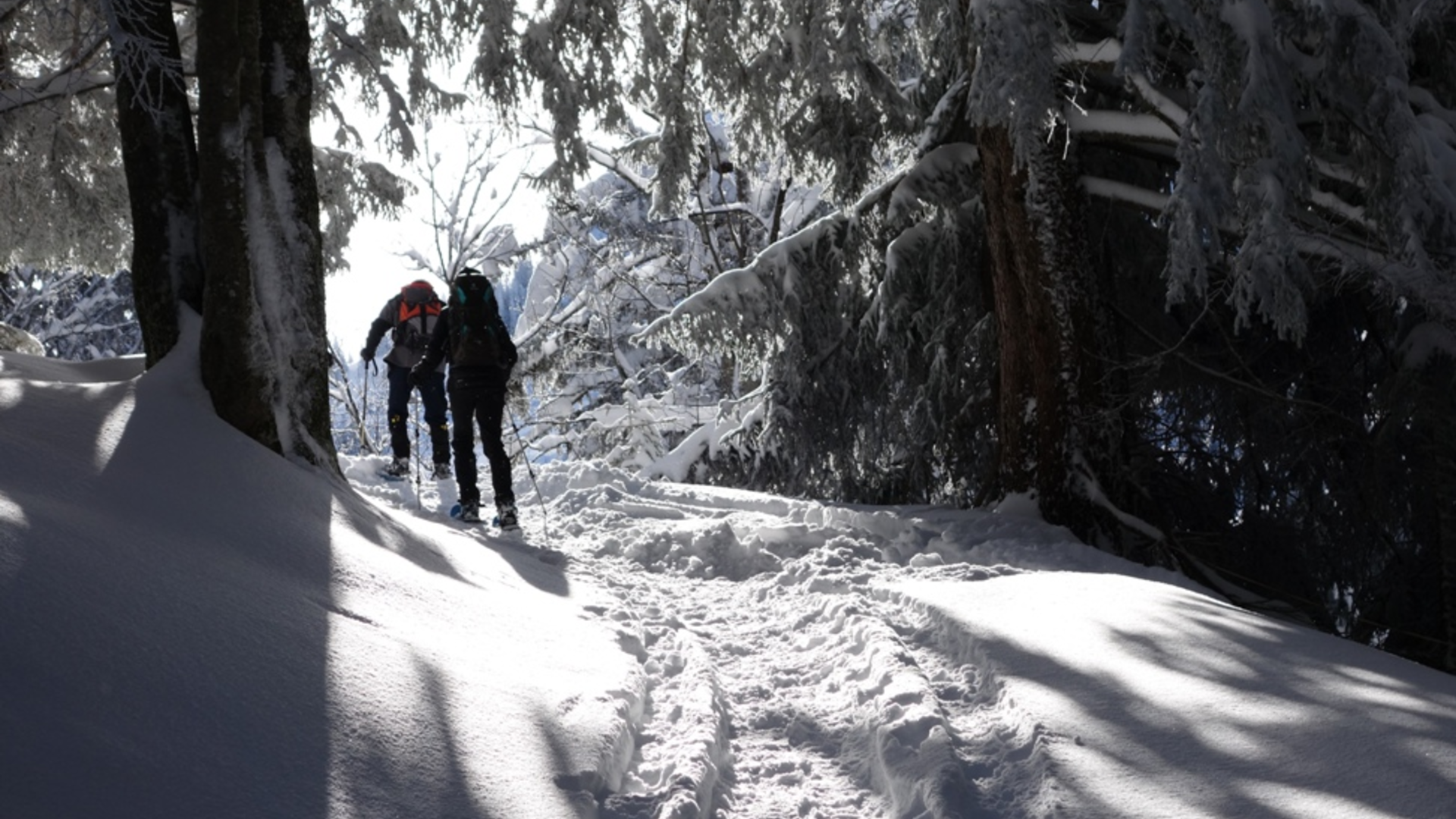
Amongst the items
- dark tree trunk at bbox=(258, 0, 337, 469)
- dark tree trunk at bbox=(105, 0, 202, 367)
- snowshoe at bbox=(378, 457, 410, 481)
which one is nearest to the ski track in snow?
dark tree trunk at bbox=(258, 0, 337, 469)

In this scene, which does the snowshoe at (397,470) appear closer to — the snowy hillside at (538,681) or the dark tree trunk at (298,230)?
the dark tree trunk at (298,230)

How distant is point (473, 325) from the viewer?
7.74 metres

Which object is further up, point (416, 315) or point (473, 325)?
point (416, 315)

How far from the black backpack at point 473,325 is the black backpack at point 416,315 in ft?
7.08

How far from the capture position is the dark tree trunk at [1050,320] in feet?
26.2

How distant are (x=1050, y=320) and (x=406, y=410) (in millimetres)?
6107

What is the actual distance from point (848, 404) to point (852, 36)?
3.93 m

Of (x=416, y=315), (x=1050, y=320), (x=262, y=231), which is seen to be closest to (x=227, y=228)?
(x=262, y=231)

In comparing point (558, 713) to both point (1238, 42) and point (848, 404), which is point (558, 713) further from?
point (848, 404)

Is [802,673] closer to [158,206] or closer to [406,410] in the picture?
[158,206]

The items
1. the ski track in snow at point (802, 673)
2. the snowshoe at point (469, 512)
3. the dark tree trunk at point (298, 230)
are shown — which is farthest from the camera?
the snowshoe at point (469, 512)

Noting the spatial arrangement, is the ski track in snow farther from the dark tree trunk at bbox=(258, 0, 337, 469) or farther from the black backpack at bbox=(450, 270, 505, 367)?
the dark tree trunk at bbox=(258, 0, 337, 469)

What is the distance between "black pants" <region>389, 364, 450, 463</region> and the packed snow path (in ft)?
9.10

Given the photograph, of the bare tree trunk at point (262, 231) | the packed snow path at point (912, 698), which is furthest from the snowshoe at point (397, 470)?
the bare tree trunk at point (262, 231)
